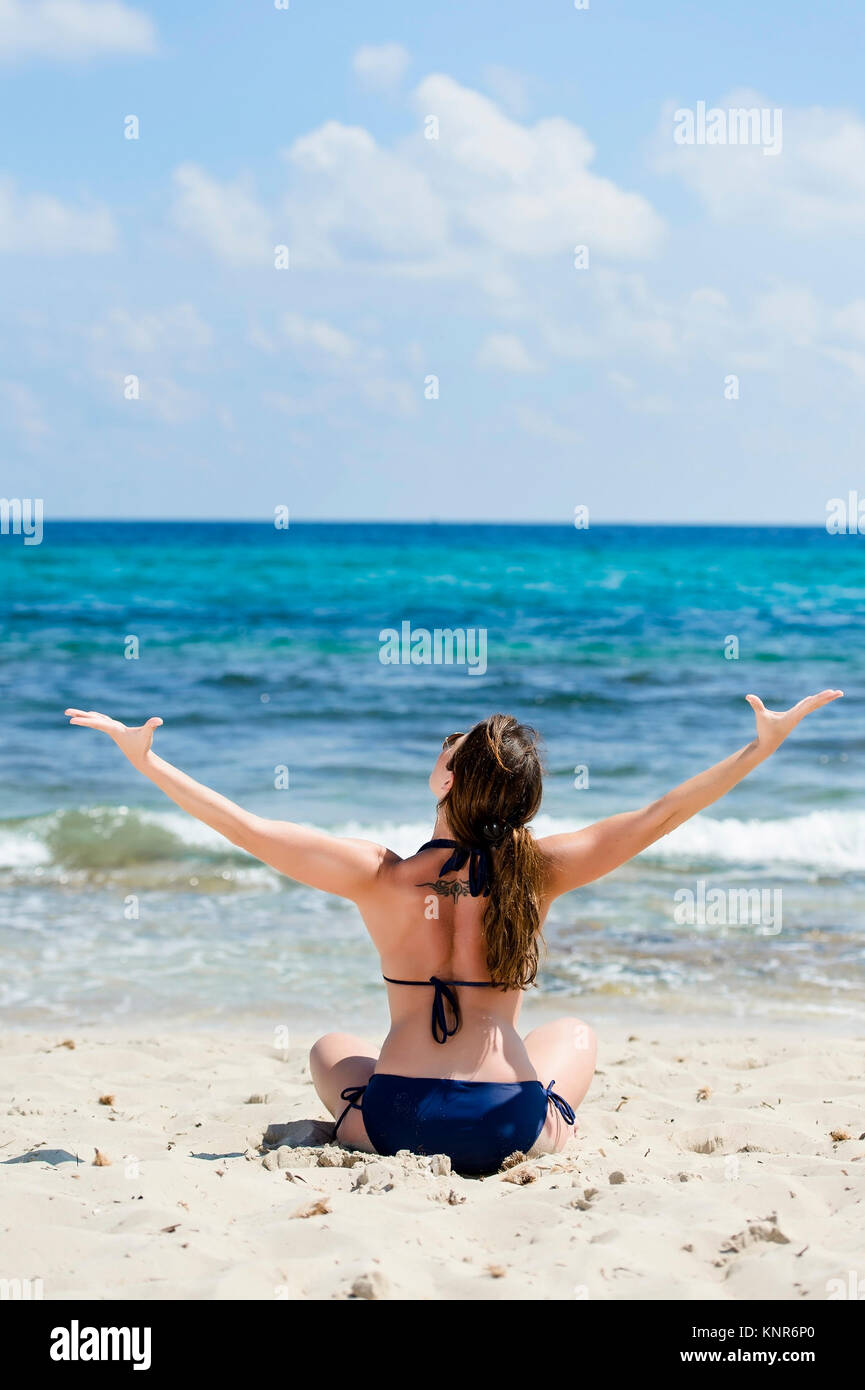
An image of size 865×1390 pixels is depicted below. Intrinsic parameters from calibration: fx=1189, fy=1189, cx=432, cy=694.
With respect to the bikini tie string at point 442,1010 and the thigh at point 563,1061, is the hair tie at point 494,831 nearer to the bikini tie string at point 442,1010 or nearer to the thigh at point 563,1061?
the bikini tie string at point 442,1010

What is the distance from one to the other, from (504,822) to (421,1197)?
0.99 m

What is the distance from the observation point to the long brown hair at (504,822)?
3.19 m

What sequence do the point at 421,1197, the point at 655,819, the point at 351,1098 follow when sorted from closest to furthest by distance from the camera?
the point at 421,1197 < the point at 655,819 < the point at 351,1098

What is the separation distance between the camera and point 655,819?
3.23 meters

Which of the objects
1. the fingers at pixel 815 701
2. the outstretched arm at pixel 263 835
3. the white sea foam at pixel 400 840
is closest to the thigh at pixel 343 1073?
the outstretched arm at pixel 263 835

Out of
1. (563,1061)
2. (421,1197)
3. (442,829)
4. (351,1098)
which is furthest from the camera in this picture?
(563,1061)

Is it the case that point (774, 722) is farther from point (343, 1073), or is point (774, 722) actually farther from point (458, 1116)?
point (343, 1073)

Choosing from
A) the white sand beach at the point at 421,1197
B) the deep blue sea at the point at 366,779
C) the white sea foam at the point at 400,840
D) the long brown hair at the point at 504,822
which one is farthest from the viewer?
the white sea foam at the point at 400,840

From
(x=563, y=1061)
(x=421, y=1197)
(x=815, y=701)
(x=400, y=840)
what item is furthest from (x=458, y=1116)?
(x=400, y=840)

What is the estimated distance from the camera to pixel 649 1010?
5762 millimetres

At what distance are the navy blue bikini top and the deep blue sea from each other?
8.10 feet
